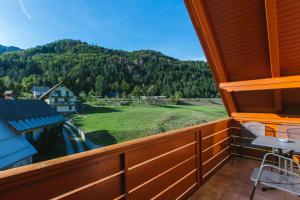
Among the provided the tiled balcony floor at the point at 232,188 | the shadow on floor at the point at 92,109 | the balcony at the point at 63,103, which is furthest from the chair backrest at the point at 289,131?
the balcony at the point at 63,103

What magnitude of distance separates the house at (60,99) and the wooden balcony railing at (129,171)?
112ft

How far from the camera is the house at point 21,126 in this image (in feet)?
32.0

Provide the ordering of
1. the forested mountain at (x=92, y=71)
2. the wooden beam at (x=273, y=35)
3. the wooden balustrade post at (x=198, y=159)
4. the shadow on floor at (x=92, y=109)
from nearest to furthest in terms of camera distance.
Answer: the wooden beam at (x=273, y=35), the wooden balustrade post at (x=198, y=159), the shadow on floor at (x=92, y=109), the forested mountain at (x=92, y=71)

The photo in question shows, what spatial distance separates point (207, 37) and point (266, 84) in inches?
51.2

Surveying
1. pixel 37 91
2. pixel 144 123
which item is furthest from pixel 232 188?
pixel 37 91

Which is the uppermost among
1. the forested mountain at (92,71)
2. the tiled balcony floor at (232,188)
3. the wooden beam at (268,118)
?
the forested mountain at (92,71)

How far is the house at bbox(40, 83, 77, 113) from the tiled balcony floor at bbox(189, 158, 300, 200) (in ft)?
111

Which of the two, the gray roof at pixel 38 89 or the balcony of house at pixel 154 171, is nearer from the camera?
the balcony of house at pixel 154 171

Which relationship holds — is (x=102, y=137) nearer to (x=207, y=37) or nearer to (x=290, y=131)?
(x=207, y=37)

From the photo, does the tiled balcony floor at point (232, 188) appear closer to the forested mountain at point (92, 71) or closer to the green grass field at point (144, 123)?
the green grass field at point (144, 123)

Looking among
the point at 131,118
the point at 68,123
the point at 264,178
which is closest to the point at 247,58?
the point at 264,178

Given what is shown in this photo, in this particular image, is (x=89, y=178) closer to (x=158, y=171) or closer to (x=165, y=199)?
(x=158, y=171)

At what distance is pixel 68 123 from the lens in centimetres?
2475

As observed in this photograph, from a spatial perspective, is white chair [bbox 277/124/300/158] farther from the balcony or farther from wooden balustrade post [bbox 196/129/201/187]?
the balcony
